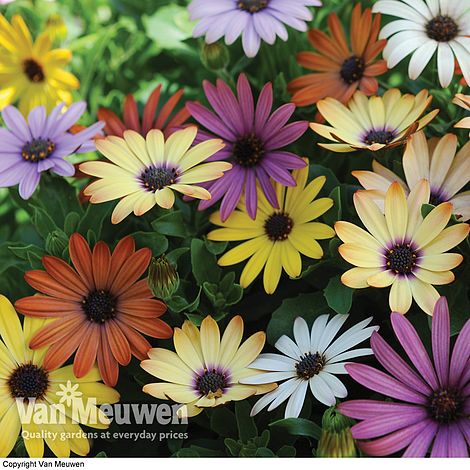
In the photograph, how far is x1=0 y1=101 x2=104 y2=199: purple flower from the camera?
831 mm

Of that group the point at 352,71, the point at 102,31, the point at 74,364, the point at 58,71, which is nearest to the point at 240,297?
the point at 74,364

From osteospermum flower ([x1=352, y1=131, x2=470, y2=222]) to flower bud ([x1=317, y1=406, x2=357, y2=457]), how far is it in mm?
251

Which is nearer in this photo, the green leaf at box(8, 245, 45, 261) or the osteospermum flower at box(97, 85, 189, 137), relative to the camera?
the green leaf at box(8, 245, 45, 261)

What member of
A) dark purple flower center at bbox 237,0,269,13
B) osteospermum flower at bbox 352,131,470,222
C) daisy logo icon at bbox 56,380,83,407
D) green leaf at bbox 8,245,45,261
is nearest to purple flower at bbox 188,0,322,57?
dark purple flower center at bbox 237,0,269,13

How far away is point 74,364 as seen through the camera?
72 cm

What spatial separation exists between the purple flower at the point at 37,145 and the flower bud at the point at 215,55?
17 centimetres

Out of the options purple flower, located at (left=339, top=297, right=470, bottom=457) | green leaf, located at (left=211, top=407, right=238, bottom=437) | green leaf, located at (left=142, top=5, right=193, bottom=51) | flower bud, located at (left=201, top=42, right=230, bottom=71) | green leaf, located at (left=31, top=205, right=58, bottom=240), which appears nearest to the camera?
purple flower, located at (left=339, top=297, right=470, bottom=457)

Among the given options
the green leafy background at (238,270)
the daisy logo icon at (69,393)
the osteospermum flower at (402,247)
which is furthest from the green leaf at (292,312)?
the daisy logo icon at (69,393)

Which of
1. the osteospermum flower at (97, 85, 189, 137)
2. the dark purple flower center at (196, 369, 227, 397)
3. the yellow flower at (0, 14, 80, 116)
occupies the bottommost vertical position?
the dark purple flower center at (196, 369, 227, 397)

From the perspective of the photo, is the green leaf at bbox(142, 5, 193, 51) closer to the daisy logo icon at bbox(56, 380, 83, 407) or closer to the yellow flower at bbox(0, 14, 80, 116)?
the yellow flower at bbox(0, 14, 80, 116)

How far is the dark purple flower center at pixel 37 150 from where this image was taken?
863 mm

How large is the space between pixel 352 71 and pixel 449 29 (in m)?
0.13

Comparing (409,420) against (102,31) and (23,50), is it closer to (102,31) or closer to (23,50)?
(23,50)

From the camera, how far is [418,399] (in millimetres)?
648
